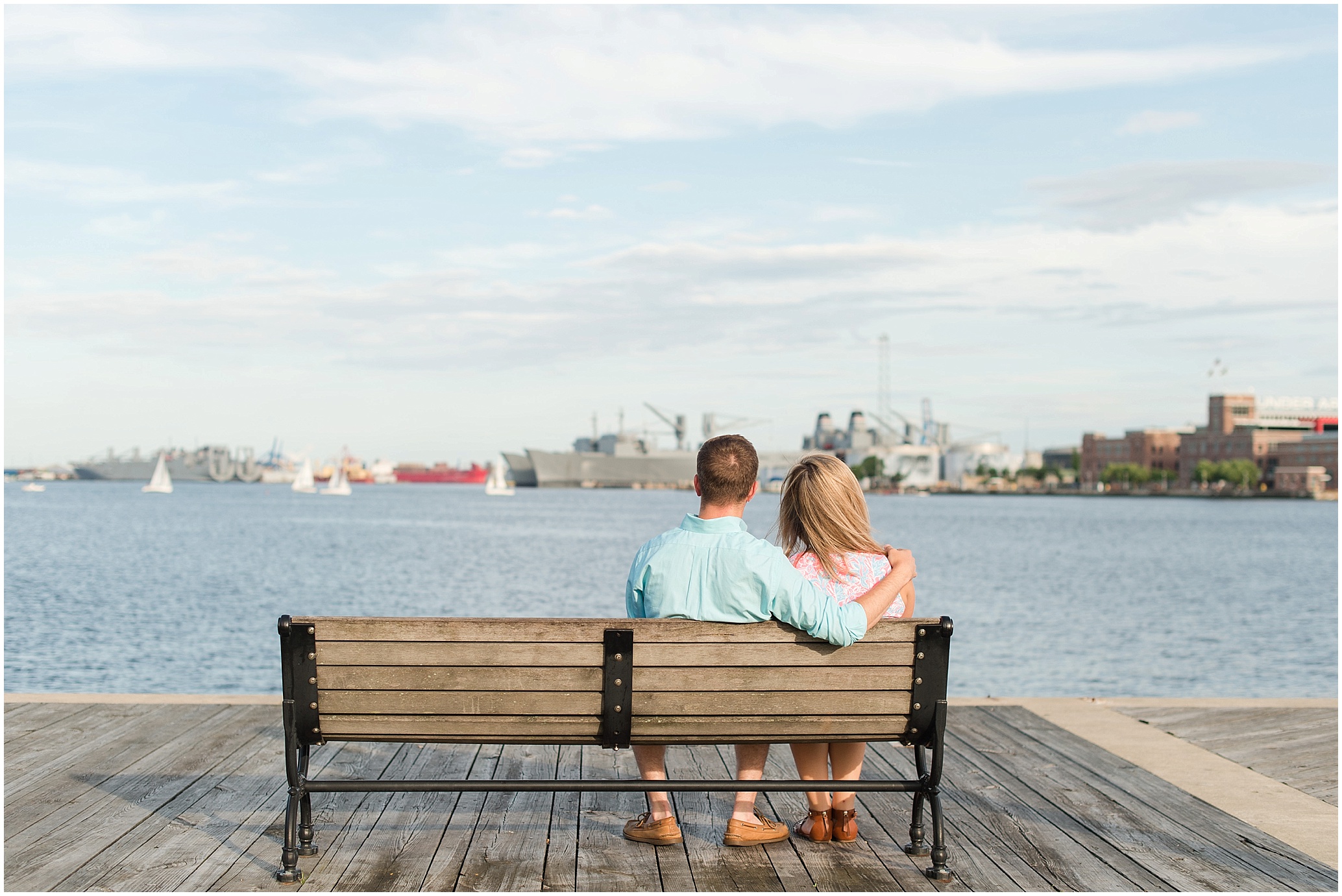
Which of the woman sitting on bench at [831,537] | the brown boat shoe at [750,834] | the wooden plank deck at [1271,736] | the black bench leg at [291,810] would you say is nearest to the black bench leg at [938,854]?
the woman sitting on bench at [831,537]

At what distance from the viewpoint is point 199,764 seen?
17.2ft

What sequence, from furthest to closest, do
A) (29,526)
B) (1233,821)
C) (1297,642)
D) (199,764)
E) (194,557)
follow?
(29,526), (194,557), (1297,642), (199,764), (1233,821)

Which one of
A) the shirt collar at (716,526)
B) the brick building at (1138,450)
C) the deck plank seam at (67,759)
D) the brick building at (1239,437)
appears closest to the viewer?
the shirt collar at (716,526)

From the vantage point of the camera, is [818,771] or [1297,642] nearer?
[818,771]

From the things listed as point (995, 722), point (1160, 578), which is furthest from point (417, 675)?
point (1160, 578)

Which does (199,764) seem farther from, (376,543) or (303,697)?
(376,543)

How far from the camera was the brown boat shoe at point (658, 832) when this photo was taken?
407 centimetres

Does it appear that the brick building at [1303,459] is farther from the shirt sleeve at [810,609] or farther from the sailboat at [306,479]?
the shirt sleeve at [810,609]

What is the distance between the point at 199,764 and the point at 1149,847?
3766 millimetres

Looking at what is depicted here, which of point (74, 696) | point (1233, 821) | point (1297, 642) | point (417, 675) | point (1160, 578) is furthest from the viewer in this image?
point (1160, 578)

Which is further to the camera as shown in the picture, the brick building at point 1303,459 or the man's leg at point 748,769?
the brick building at point 1303,459

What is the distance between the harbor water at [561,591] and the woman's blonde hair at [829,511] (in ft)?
41.6

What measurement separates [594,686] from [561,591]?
28042mm

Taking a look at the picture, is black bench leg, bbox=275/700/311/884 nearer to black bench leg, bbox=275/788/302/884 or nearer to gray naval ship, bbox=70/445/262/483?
black bench leg, bbox=275/788/302/884
